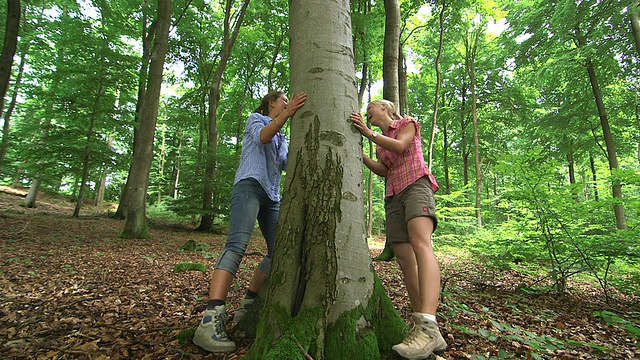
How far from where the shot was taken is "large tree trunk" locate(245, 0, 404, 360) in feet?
4.76

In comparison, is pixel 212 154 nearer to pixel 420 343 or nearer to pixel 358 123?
pixel 358 123

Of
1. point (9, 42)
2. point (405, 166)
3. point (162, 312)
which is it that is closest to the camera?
point (405, 166)

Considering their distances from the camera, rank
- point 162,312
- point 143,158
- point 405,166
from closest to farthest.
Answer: point 405,166 → point 162,312 → point 143,158

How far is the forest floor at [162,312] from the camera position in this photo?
176 centimetres

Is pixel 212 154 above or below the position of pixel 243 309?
above

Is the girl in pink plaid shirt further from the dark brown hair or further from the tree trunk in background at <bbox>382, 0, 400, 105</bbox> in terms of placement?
the tree trunk in background at <bbox>382, 0, 400, 105</bbox>

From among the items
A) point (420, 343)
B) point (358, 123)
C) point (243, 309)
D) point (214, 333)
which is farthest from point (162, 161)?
point (420, 343)

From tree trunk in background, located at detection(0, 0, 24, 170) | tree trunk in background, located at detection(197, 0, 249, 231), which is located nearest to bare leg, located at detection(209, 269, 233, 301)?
tree trunk in background, located at detection(0, 0, 24, 170)

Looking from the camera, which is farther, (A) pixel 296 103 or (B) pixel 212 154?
(B) pixel 212 154

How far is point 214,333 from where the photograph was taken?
1.72 meters

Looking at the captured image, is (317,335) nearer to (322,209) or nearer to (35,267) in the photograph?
(322,209)

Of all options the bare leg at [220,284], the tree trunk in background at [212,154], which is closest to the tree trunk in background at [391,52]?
the bare leg at [220,284]

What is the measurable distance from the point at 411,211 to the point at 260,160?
116cm

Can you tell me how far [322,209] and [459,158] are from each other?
1901 centimetres
